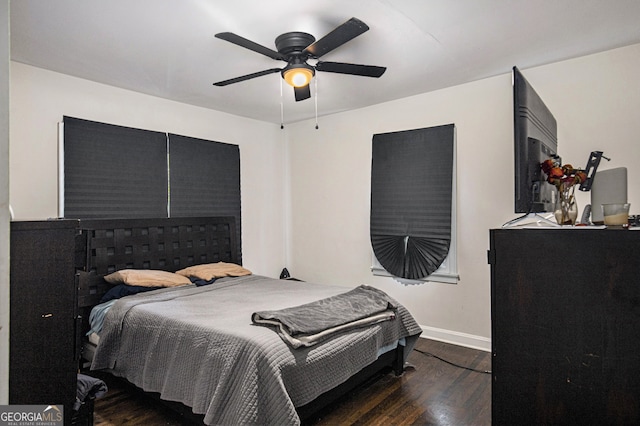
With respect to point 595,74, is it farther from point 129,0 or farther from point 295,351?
point 129,0

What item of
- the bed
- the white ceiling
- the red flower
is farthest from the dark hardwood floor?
the white ceiling

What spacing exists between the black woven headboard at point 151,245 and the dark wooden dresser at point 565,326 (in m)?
2.80

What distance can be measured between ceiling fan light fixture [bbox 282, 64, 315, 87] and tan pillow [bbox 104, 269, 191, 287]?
6.54 feet

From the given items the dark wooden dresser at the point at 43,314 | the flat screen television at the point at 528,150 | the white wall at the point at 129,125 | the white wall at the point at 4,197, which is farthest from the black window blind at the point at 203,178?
the flat screen television at the point at 528,150

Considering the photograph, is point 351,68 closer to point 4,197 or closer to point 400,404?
point 4,197

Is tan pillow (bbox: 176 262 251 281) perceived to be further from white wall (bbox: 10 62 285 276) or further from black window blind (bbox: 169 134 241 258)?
white wall (bbox: 10 62 285 276)

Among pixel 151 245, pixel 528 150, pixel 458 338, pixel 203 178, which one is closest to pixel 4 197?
pixel 528 150

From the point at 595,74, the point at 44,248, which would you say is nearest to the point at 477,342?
the point at 595,74

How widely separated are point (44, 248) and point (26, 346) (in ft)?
1.04

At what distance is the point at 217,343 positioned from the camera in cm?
216

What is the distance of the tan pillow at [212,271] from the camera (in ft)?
12.0

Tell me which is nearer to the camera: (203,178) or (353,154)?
(203,178)

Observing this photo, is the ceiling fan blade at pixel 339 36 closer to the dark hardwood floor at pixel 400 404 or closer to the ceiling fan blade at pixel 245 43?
the ceiling fan blade at pixel 245 43

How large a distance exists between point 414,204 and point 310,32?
2079 mm
